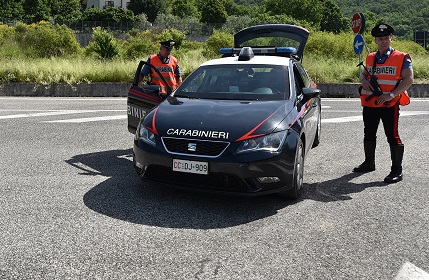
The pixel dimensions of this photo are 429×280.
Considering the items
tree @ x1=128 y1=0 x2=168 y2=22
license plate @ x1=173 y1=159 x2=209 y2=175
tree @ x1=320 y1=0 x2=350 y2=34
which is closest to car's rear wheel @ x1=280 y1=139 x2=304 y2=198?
license plate @ x1=173 y1=159 x2=209 y2=175

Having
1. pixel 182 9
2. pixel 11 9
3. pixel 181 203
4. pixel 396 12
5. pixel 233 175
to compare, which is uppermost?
pixel 396 12

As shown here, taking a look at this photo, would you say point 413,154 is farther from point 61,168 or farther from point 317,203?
point 61,168

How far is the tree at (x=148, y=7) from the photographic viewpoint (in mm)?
106500

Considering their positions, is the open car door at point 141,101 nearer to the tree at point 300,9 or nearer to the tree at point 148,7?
the tree at point 148,7

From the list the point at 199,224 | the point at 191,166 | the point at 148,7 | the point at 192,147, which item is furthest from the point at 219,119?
the point at 148,7

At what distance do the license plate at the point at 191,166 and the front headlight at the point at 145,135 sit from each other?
1.17 ft

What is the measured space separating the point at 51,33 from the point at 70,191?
88.6ft

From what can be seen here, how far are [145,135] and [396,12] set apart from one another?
15560 cm

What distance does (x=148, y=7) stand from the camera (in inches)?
4225

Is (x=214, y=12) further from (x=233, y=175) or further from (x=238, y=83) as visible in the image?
(x=233, y=175)

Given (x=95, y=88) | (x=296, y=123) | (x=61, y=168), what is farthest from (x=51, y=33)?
(x=296, y=123)

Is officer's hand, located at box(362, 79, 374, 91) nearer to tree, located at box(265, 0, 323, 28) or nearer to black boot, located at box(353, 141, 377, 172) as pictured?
black boot, located at box(353, 141, 377, 172)

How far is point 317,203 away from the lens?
5328 millimetres

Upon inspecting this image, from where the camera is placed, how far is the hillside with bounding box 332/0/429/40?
126206 millimetres
